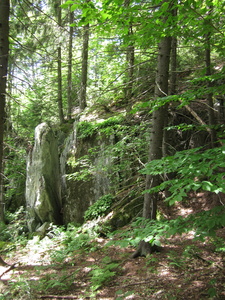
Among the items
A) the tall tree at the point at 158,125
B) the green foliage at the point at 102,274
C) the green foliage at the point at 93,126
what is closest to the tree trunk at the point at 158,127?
the tall tree at the point at 158,125

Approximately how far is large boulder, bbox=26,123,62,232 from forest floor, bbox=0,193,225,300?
3.55 metres

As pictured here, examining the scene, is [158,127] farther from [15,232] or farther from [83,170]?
[15,232]

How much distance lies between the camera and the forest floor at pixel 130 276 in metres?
3.65

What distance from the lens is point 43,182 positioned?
9.75 metres

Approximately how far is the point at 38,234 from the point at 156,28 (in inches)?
321

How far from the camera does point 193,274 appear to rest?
3949mm

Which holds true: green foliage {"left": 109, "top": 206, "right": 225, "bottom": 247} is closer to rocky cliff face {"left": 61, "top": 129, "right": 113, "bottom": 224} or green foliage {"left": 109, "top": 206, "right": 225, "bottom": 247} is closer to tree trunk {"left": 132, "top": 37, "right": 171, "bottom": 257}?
tree trunk {"left": 132, "top": 37, "right": 171, "bottom": 257}

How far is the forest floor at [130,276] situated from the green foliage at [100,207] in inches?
71.4

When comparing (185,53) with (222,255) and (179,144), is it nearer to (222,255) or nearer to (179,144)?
(179,144)

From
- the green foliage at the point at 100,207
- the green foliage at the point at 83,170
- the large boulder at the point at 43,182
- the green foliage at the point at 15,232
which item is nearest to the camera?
the green foliage at the point at 83,170

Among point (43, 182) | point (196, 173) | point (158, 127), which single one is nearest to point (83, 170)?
point (43, 182)

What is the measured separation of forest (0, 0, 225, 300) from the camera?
3086mm

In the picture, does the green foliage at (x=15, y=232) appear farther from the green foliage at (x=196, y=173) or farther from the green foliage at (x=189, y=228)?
the green foliage at (x=196, y=173)

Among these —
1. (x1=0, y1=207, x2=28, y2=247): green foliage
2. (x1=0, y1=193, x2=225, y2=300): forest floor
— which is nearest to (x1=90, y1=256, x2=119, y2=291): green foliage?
(x1=0, y1=193, x2=225, y2=300): forest floor
